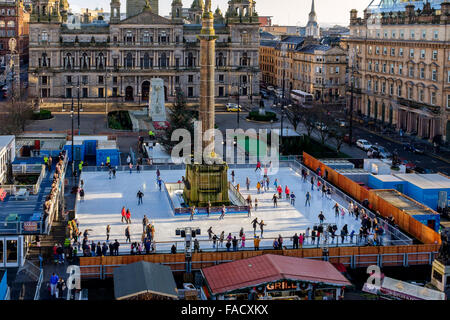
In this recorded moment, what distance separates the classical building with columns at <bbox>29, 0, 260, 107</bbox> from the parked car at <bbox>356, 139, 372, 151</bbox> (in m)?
42.5

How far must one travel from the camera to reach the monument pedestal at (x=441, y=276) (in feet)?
103

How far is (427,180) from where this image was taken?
50719 mm

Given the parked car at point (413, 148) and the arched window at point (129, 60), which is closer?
the parked car at point (413, 148)

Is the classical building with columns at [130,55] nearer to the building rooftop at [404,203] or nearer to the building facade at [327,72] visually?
the building facade at [327,72]

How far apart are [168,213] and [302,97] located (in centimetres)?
6664

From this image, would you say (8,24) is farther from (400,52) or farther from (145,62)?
(400,52)

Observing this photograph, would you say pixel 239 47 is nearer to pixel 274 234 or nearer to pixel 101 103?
pixel 101 103

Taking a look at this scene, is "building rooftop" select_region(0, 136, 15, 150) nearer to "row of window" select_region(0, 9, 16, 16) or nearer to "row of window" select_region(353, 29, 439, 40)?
"row of window" select_region(353, 29, 439, 40)

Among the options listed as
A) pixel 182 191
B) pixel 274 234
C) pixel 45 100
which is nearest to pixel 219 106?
pixel 45 100

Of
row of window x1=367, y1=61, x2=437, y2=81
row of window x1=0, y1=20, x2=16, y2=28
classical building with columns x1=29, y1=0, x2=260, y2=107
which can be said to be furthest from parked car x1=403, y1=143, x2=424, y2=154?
row of window x1=0, y1=20, x2=16, y2=28

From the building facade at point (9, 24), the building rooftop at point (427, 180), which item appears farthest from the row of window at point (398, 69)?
the building facade at point (9, 24)

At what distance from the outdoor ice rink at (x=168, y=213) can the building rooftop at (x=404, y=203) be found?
9.84 feet

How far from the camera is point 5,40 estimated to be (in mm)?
150875

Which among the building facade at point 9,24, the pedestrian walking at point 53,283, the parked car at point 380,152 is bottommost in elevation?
the pedestrian walking at point 53,283
